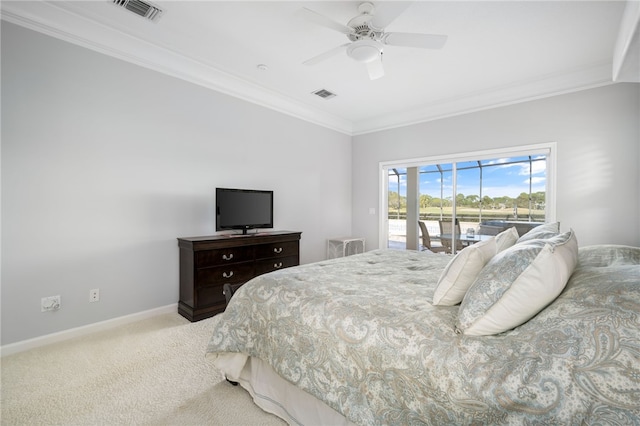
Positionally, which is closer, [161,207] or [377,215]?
[161,207]

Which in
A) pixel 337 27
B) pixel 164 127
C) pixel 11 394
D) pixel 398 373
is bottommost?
pixel 11 394

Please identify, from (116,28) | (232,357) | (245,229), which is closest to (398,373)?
(232,357)

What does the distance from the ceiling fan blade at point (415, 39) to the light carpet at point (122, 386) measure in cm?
265

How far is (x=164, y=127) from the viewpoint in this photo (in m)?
3.16

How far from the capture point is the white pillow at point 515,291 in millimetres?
1049

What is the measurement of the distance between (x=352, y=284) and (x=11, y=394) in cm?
222

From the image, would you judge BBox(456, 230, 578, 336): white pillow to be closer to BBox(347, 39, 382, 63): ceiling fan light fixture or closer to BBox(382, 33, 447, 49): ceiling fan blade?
BBox(382, 33, 447, 49): ceiling fan blade

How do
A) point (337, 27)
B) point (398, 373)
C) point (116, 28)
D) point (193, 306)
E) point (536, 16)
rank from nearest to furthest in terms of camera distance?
point (398, 373)
point (337, 27)
point (536, 16)
point (116, 28)
point (193, 306)

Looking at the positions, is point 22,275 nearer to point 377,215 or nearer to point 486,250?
point 486,250

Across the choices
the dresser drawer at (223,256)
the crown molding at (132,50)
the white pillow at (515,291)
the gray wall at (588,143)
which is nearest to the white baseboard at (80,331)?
the dresser drawer at (223,256)

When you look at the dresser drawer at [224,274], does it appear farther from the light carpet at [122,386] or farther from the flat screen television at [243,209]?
the light carpet at [122,386]

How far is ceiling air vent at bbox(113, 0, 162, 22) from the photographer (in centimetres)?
238

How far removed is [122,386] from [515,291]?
232 cm

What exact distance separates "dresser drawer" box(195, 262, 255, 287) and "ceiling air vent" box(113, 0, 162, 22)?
2.36 m
